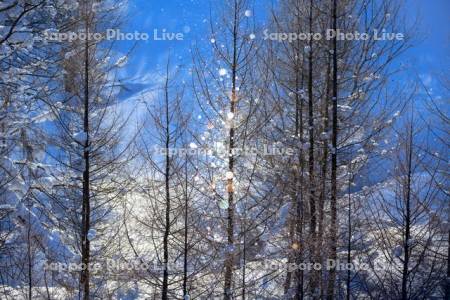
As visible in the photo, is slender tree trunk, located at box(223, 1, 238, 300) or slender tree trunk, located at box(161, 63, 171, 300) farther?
slender tree trunk, located at box(223, 1, 238, 300)

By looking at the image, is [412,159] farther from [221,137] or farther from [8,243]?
[8,243]

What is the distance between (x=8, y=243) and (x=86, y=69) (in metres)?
5.01

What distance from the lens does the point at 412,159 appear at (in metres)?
11.1

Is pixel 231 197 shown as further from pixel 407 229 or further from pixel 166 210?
pixel 407 229

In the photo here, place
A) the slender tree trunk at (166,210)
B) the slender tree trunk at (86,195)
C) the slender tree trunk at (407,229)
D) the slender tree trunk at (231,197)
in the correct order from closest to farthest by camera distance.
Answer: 1. the slender tree trunk at (86,195)
2. the slender tree trunk at (166,210)
3. the slender tree trunk at (231,197)
4. the slender tree trunk at (407,229)

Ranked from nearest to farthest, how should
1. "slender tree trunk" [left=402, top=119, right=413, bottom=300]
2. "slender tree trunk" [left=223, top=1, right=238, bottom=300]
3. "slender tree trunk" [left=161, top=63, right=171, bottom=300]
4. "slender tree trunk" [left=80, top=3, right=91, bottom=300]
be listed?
"slender tree trunk" [left=80, top=3, right=91, bottom=300], "slender tree trunk" [left=161, top=63, right=171, bottom=300], "slender tree trunk" [left=223, top=1, right=238, bottom=300], "slender tree trunk" [left=402, top=119, right=413, bottom=300]

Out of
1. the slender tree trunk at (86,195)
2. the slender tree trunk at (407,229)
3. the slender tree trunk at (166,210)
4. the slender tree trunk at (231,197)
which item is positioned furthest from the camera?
the slender tree trunk at (407,229)

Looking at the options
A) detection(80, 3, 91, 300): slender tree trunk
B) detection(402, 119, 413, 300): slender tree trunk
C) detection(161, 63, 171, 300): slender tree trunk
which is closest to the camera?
detection(80, 3, 91, 300): slender tree trunk

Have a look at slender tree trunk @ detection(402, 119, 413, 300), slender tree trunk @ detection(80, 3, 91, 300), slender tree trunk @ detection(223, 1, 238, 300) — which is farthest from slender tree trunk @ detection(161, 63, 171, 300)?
slender tree trunk @ detection(402, 119, 413, 300)

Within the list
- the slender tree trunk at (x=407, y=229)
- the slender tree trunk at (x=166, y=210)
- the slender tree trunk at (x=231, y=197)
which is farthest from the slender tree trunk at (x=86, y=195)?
the slender tree trunk at (x=407, y=229)

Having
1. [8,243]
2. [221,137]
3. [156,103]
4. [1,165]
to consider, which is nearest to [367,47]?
[221,137]

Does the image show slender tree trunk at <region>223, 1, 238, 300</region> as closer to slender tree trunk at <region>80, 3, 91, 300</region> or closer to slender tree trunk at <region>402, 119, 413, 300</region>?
slender tree trunk at <region>80, 3, 91, 300</region>

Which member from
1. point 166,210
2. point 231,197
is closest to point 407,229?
point 231,197

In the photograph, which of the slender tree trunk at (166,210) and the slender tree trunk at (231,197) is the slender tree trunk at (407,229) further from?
the slender tree trunk at (166,210)
